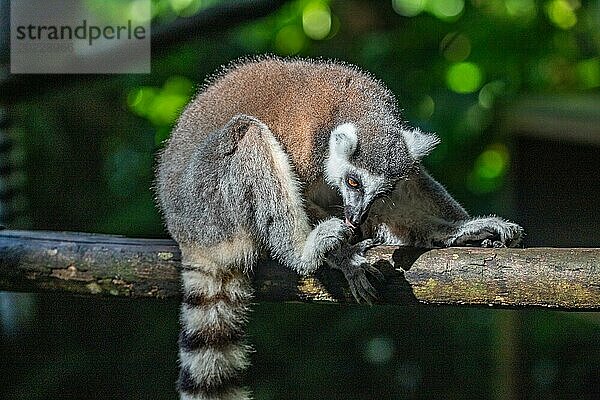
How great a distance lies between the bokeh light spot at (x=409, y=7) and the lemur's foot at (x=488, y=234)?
3363 mm

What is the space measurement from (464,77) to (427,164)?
0.72m

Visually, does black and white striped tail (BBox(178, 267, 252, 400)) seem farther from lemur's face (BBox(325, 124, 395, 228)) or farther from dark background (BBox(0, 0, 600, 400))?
dark background (BBox(0, 0, 600, 400))

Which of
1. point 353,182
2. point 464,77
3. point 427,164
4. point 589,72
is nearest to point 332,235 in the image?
point 353,182

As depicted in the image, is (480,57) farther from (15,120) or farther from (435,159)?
(15,120)

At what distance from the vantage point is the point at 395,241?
10.6ft

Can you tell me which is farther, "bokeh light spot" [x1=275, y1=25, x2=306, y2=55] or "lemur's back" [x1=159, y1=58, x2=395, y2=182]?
"bokeh light spot" [x1=275, y1=25, x2=306, y2=55]

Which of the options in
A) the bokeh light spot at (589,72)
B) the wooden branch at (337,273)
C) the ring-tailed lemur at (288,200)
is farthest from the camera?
the bokeh light spot at (589,72)

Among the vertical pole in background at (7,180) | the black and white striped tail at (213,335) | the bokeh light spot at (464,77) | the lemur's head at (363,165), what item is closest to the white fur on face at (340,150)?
the lemur's head at (363,165)

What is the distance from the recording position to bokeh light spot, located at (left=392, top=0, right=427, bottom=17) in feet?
20.0

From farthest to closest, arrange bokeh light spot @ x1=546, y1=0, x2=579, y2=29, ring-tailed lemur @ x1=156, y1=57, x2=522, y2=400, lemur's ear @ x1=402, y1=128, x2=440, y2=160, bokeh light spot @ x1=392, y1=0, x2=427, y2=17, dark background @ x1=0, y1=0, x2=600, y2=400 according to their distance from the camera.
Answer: bokeh light spot @ x1=546, y1=0, x2=579, y2=29, bokeh light spot @ x1=392, y1=0, x2=427, y2=17, dark background @ x1=0, y1=0, x2=600, y2=400, lemur's ear @ x1=402, y1=128, x2=440, y2=160, ring-tailed lemur @ x1=156, y1=57, x2=522, y2=400

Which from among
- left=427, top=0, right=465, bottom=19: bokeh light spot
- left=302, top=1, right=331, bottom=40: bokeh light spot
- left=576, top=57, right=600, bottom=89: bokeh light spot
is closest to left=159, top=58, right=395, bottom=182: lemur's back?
left=427, top=0, right=465, bottom=19: bokeh light spot

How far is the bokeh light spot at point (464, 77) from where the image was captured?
235 inches

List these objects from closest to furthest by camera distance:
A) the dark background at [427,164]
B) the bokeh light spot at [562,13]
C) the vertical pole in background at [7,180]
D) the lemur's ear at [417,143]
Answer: the lemur's ear at [417,143] < the vertical pole in background at [7,180] < the dark background at [427,164] < the bokeh light spot at [562,13]

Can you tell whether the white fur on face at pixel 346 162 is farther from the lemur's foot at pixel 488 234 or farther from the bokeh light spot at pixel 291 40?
the bokeh light spot at pixel 291 40
